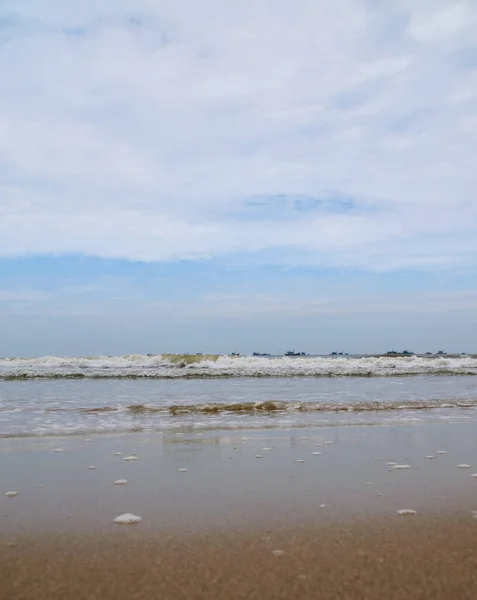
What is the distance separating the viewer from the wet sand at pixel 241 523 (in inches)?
104

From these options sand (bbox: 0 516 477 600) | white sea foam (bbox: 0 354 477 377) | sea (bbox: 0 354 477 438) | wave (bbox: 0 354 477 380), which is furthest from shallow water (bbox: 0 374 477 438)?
white sea foam (bbox: 0 354 477 377)

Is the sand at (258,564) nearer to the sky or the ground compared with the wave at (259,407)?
nearer to the ground

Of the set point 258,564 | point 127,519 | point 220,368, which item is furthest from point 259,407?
point 220,368

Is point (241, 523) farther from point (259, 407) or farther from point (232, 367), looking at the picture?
point (232, 367)

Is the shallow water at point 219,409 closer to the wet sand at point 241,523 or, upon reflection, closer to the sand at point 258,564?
the wet sand at point 241,523

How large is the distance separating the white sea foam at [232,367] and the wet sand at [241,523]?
636 inches

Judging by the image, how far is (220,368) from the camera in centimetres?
→ 2708

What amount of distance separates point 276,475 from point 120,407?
6.51m

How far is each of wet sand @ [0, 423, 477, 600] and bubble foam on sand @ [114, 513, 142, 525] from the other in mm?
60

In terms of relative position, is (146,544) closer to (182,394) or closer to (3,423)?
(3,423)

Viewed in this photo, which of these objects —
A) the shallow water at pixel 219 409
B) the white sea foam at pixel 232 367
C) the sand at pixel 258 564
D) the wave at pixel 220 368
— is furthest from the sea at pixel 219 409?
the white sea foam at pixel 232 367

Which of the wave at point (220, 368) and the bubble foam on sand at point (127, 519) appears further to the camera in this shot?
the wave at point (220, 368)

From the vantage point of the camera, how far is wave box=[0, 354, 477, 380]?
72.3 feet

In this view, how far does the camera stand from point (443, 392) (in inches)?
550
